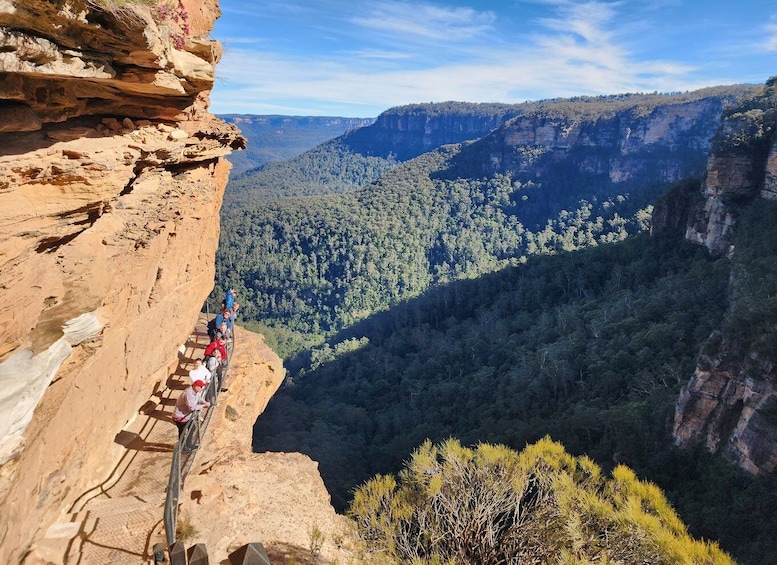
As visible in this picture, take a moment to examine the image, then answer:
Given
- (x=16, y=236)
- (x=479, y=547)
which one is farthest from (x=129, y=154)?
(x=479, y=547)

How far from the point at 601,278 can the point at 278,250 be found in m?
58.3

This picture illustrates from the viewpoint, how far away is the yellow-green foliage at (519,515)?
246 inches

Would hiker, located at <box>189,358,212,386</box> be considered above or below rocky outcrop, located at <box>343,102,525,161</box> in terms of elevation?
below

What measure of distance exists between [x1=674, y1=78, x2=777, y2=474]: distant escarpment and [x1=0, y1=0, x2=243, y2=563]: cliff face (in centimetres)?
1756

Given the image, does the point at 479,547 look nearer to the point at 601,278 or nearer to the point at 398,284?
the point at 601,278

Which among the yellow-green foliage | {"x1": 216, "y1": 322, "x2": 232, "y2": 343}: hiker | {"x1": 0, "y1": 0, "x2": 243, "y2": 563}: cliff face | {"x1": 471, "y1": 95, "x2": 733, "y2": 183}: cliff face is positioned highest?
A: {"x1": 471, "y1": 95, "x2": 733, "y2": 183}: cliff face

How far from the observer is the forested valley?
20.1 metres

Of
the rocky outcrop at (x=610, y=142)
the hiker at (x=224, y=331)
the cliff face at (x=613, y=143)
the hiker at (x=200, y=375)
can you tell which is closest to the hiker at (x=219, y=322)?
the hiker at (x=224, y=331)

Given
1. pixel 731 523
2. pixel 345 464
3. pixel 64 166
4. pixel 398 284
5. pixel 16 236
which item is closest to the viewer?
pixel 16 236

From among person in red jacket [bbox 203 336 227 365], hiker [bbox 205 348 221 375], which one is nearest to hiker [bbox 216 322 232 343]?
person in red jacket [bbox 203 336 227 365]

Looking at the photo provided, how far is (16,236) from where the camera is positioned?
160 inches

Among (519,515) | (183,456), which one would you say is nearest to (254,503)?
(183,456)

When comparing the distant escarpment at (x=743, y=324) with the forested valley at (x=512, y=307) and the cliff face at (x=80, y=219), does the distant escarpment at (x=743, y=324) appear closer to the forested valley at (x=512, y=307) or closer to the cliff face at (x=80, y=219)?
the forested valley at (x=512, y=307)

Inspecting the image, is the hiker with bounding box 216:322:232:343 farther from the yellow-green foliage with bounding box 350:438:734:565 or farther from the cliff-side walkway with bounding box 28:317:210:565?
the yellow-green foliage with bounding box 350:438:734:565
